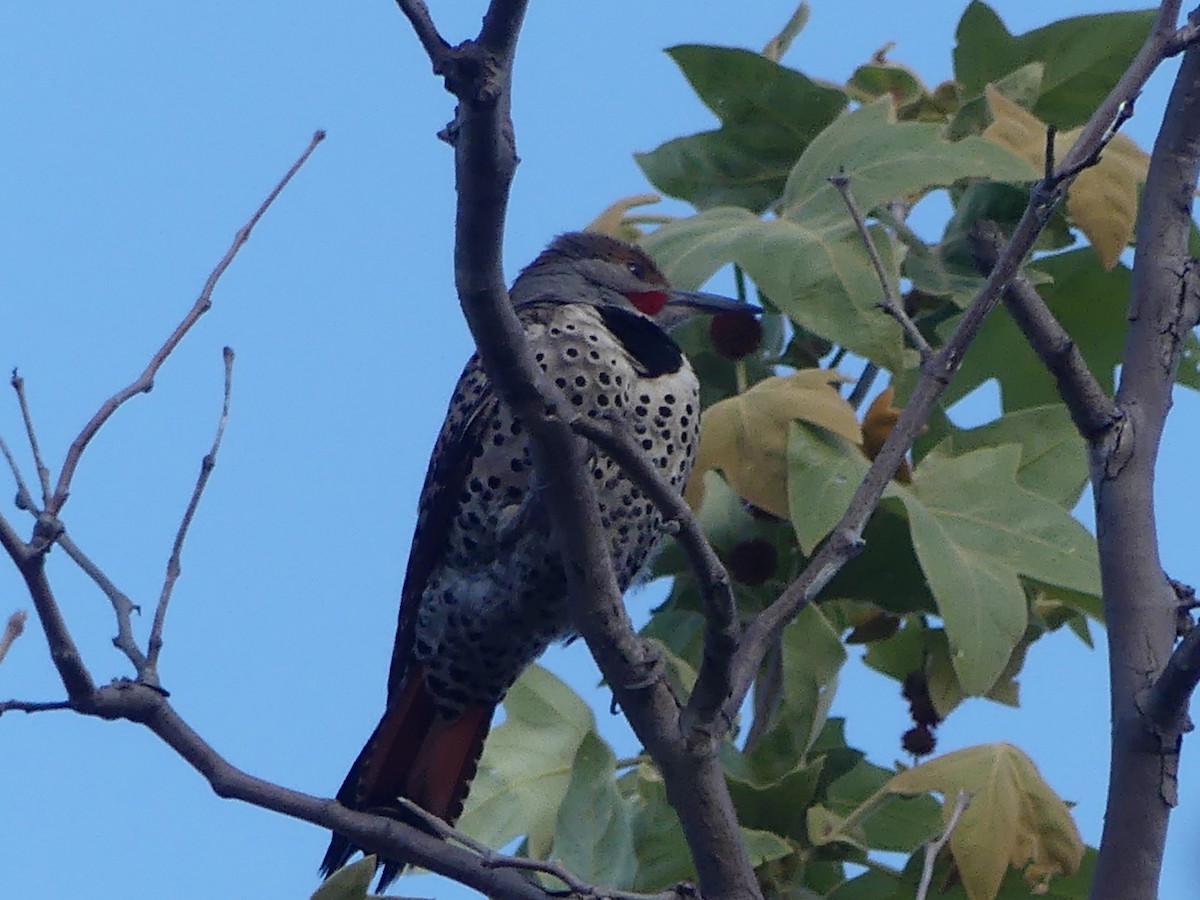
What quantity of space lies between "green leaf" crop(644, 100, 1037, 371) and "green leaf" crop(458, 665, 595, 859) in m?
0.71

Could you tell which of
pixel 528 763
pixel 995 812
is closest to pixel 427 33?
pixel 995 812

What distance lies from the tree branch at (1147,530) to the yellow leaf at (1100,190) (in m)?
0.34

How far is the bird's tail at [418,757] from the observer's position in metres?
3.11

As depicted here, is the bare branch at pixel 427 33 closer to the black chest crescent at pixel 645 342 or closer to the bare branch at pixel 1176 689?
the bare branch at pixel 1176 689

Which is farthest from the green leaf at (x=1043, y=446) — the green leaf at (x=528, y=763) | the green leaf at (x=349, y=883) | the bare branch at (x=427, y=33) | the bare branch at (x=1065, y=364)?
the bare branch at (x=427, y=33)

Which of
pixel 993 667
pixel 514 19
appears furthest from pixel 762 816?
pixel 514 19

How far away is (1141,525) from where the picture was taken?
2307mm

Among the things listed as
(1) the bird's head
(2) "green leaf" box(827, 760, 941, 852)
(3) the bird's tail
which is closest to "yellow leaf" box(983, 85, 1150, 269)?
(1) the bird's head

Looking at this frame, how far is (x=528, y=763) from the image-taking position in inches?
114

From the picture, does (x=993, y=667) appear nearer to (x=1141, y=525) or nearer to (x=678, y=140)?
(x=1141, y=525)

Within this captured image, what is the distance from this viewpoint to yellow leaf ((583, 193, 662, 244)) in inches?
126

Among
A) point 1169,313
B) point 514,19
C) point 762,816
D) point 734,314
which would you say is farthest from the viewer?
point 734,314

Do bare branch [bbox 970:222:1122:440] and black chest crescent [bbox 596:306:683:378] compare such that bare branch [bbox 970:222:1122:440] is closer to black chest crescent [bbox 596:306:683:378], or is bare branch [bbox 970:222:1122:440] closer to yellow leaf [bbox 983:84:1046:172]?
yellow leaf [bbox 983:84:1046:172]

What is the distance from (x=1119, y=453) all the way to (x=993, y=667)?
1.32 ft
